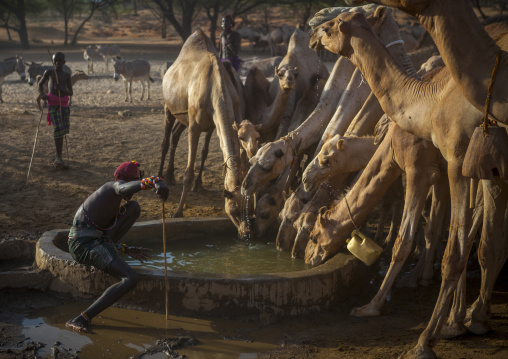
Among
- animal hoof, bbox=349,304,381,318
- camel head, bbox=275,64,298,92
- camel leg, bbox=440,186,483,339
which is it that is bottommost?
animal hoof, bbox=349,304,381,318

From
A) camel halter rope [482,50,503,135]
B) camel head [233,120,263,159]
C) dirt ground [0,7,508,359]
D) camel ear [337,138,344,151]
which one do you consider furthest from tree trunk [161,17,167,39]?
camel halter rope [482,50,503,135]

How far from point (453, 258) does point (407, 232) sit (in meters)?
0.94

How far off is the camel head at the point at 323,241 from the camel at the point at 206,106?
122cm

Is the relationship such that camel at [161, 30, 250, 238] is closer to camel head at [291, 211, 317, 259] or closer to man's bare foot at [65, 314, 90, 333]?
camel head at [291, 211, 317, 259]

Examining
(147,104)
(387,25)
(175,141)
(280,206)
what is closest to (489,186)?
(280,206)

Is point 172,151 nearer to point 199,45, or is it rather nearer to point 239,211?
point 199,45

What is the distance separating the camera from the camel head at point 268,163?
8.00 metres

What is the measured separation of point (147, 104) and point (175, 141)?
26.5 feet

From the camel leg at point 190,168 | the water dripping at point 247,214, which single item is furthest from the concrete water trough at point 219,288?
the camel leg at point 190,168

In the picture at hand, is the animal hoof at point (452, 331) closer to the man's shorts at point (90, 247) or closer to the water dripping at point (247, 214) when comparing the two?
the man's shorts at point (90, 247)

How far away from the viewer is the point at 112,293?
558cm

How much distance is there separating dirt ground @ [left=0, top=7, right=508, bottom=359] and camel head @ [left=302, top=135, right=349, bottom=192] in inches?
45.9

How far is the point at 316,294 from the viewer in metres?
5.96

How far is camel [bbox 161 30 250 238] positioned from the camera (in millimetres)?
8266
